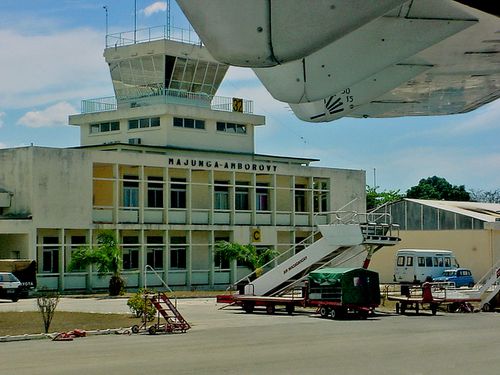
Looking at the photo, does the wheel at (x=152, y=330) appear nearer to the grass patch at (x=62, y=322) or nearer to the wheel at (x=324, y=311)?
the grass patch at (x=62, y=322)

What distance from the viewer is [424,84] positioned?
25.6ft

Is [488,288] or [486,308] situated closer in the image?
[486,308]

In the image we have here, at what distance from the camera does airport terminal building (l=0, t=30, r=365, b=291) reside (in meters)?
51.0

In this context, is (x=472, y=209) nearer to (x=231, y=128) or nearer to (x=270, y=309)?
(x=231, y=128)

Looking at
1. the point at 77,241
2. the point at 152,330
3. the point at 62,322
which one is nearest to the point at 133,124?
the point at 77,241

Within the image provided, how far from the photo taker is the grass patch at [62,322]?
28.3 metres

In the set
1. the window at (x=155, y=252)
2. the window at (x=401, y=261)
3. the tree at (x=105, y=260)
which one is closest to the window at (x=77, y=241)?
the tree at (x=105, y=260)

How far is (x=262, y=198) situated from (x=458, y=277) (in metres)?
15.3

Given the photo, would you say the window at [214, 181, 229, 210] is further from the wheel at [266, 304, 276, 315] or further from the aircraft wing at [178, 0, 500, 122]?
the aircraft wing at [178, 0, 500, 122]

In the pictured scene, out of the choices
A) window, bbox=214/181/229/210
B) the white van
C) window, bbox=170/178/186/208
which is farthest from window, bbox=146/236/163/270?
the white van

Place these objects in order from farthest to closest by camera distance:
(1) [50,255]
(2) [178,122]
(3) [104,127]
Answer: (3) [104,127], (2) [178,122], (1) [50,255]

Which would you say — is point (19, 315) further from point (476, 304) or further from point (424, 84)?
point (424, 84)

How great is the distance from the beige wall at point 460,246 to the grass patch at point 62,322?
1415 inches

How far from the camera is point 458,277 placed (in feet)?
183
